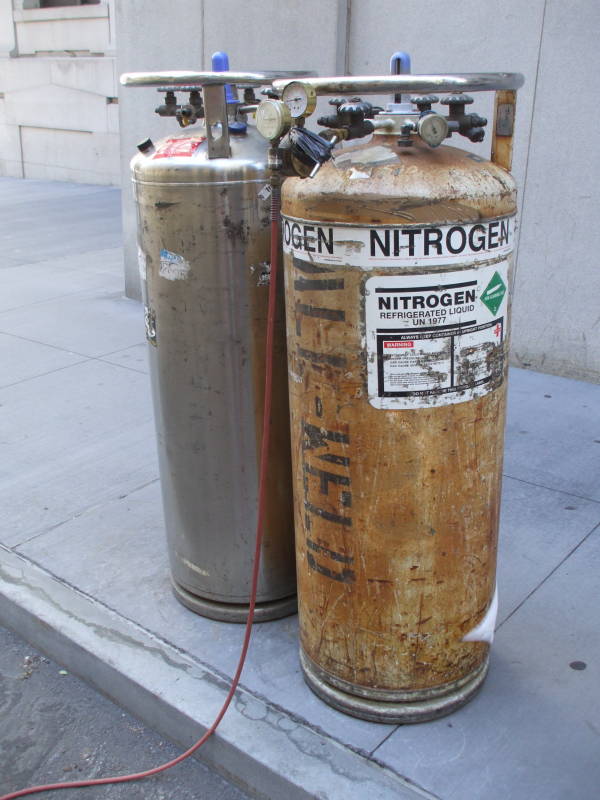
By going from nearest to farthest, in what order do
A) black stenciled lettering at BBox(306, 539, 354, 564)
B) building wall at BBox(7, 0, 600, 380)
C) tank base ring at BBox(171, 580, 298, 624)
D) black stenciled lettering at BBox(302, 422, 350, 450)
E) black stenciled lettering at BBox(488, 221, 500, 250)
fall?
black stenciled lettering at BBox(488, 221, 500, 250), black stenciled lettering at BBox(302, 422, 350, 450), black stenciled lettering at BBox(306, 539, 354, 564), tank base ring at BBox(171, 580, 298, 624), building wall at BBox(7, 0, 600, 380)

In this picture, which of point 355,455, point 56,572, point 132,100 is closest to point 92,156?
point 132,100

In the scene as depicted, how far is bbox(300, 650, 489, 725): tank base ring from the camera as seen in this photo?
235 cm

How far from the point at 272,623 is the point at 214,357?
98cm

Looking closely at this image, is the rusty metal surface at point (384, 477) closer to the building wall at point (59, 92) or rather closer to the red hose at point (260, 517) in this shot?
the red hose at point (260, 517)

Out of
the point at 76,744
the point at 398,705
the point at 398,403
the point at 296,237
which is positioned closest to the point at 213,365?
the point at 296,237

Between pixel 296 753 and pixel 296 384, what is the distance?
1.03 metres

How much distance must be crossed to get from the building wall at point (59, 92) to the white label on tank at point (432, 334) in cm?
1356

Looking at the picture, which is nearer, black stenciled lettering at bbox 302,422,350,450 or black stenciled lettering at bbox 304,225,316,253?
black stenciled lettering at bbox 304,225,316,253

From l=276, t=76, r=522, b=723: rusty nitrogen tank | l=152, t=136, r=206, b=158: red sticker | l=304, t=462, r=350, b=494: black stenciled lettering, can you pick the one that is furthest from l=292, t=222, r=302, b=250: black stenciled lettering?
l=304, t=462, r=350, b=494: black stenciled lettering

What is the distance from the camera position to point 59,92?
15.7 metres

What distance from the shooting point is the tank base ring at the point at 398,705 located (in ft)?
7.72

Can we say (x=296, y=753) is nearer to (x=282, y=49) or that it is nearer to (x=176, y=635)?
(x=176, y=635)

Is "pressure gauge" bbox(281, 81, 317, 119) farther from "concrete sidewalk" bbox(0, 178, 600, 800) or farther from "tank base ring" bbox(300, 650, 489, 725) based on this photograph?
"concrete sidewalk" bbox(0, 178, 600, 800)

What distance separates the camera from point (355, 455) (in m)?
2.12
